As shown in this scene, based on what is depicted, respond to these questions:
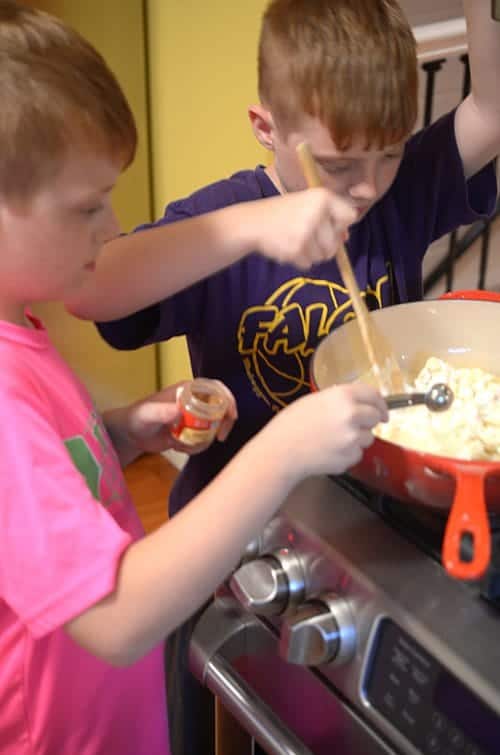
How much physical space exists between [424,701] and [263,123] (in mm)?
651

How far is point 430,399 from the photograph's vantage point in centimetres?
69

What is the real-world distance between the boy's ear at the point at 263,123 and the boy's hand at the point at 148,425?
0.31 metres

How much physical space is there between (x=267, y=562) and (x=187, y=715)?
0.29 meters

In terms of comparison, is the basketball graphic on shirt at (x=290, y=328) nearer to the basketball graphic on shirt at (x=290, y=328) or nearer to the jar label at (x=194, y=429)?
the basketball graphic on shirt at (x=290, y=328)

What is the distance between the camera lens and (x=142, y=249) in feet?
2.61

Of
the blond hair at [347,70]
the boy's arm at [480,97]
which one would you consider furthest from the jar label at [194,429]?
the boy's arm at [480,97]

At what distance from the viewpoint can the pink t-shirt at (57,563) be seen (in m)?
0.56

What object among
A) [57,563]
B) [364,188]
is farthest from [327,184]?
[57,563]

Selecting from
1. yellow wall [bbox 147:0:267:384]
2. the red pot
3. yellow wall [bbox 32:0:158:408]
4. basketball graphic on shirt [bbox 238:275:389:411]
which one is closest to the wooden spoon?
the red pot

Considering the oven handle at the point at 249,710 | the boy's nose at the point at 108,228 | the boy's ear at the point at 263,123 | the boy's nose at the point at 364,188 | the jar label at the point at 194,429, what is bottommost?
the oven handle at the point at 249,710

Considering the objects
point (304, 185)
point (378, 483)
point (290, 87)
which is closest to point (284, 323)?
point (304, 185)

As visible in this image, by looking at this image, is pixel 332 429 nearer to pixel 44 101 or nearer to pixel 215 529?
pixel 215 529

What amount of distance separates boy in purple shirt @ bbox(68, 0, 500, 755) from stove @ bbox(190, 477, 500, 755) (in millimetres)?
278

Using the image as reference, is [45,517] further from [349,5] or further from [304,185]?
[349,5]
